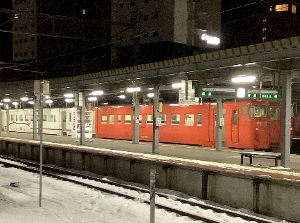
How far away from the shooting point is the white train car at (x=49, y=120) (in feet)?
101

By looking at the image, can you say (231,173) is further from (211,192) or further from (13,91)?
(13,91)

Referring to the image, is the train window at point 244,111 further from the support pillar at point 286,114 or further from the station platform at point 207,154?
the support pillar at point 286,114

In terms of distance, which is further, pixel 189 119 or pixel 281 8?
pixel 281 8

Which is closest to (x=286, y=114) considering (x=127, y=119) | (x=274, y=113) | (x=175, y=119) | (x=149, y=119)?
(x=274, y=113)

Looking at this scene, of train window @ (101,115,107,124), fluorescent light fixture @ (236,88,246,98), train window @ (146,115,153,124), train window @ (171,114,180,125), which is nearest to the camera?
fluorescent light fixture @ (236,88,246,98)

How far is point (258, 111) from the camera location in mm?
19422

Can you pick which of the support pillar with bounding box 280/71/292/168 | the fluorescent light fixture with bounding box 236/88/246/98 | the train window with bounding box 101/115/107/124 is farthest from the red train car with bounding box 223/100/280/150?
the train window with bounding box 101/115/107/124

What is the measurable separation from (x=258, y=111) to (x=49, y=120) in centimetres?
2035

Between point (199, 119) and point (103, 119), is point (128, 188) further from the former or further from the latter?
point (103, 119)

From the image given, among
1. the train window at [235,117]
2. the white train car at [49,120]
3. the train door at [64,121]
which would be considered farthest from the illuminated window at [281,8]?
the train window at [235,117]

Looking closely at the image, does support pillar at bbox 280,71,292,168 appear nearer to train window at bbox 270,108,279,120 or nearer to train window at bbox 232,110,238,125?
train window at bbox 232,110,238,125

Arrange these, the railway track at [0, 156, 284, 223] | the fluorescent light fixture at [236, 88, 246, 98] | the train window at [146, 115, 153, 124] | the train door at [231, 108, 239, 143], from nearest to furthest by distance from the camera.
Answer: the railway track at [0, 156, 284, 223] → the fluorescent light fixture at [236, 88, 246, 98] → the train door at [231, 108, 239, 143] → the train window at [146, 115, 153, 124]

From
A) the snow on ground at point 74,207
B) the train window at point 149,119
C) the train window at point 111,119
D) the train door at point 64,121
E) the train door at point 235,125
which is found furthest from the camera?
the train door at point 64,121

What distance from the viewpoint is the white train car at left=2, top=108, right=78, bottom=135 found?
101 ft
